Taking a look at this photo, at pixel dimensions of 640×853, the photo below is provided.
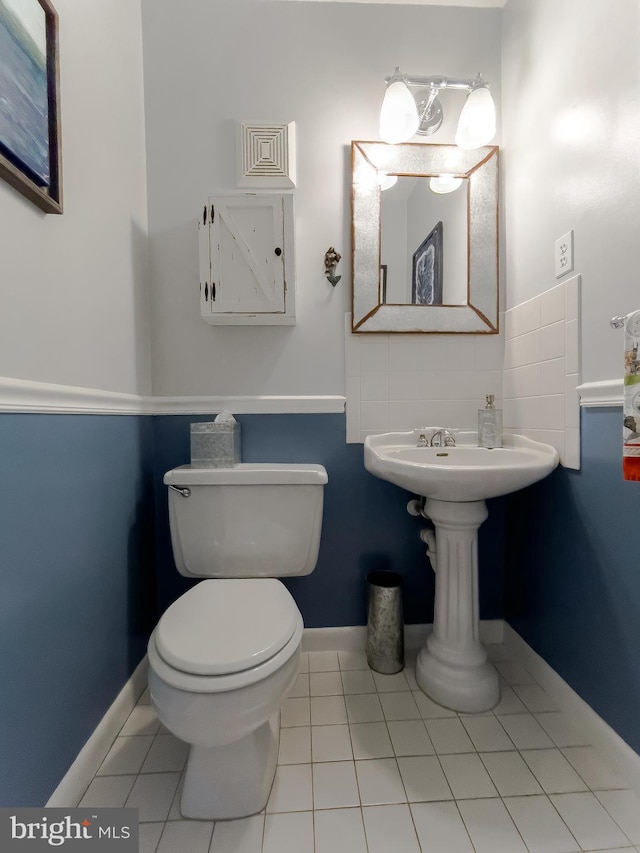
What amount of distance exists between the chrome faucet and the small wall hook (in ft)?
2.12

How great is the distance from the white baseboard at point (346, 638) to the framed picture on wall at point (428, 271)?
1222mm

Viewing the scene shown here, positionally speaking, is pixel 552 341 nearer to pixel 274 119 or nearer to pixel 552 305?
pixel 552 305

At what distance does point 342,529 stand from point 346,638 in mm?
411

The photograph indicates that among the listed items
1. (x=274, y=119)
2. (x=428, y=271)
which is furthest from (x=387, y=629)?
(x=274, y=119)

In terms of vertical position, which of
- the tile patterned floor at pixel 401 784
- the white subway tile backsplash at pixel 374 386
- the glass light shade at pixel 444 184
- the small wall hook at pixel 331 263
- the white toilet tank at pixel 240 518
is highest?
the glass light shade at pixel 444 184

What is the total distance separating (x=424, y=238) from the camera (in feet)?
4.59

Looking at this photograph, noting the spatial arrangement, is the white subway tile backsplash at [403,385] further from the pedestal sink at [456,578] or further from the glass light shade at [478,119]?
the glass light shade at [478,119]

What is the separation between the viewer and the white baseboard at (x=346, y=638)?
4.78 ft

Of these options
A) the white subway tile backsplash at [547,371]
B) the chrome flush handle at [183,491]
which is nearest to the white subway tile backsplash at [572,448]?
the white subway tile backsplash at [547,371]

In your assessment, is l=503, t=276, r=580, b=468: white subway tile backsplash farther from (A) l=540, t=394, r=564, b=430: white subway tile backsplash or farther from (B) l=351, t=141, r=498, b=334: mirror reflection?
(B) l=351, t=141, r=498, b=334: mirror reflection

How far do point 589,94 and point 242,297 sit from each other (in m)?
1.08

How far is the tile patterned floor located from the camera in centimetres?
82

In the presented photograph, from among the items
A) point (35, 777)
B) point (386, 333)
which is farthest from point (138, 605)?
point (386, 333)

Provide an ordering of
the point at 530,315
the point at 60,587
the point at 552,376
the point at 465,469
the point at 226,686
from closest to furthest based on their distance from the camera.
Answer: the point at 226,686
the point at 60,587
the point at 465,469
the point at 552,376
the point at 530,315
